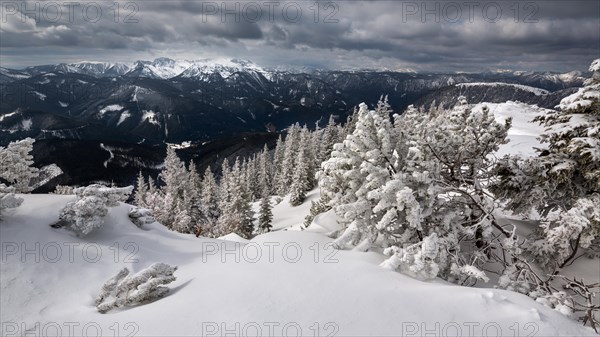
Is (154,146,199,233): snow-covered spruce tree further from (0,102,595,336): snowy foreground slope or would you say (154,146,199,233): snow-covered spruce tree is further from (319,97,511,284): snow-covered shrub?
(319,97,511,284): snow-covered shrub

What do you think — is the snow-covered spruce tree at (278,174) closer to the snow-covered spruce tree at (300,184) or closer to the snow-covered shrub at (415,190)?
the snow-covered spruce tree at (300,184)

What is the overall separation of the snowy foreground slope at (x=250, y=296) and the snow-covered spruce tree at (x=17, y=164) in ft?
13.0

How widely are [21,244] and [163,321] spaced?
9.06m

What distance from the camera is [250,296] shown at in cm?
804

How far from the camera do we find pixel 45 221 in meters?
14.2

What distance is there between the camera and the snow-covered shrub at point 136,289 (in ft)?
29.7

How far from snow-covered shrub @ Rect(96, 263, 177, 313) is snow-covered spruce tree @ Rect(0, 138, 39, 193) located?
1080cm

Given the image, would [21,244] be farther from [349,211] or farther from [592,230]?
[592,230]

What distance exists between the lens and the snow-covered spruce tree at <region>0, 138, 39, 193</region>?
16516mm

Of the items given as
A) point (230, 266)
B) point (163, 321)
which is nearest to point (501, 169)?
point (230, 266)

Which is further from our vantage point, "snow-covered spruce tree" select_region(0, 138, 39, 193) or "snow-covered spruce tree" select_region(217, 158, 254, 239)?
"snow-covered spruce tree" select_region(217, 158, 254, 239)

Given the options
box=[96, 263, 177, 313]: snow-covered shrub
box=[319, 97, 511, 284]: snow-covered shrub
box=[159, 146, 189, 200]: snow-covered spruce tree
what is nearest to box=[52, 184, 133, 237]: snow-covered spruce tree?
box=[96, 263, 177, 313]: snow-covered shrub

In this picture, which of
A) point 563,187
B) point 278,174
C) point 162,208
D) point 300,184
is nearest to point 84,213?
point 563,187

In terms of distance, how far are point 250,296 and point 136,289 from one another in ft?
13.0
